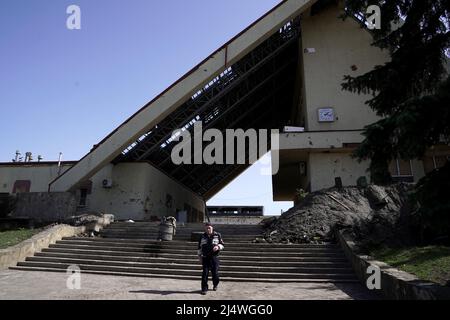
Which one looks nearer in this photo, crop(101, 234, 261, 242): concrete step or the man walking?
the man walking

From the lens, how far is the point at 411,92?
19.6 feet

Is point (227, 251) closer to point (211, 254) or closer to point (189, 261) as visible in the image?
point (189, 261)

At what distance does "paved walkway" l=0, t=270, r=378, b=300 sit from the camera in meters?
6.55

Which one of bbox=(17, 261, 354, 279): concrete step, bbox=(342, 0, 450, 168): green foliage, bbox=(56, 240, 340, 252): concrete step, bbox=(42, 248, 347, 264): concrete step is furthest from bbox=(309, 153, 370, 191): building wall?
bbox=(342, 0, 450, 168): green foliage

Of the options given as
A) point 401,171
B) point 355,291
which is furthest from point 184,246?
point 401,171

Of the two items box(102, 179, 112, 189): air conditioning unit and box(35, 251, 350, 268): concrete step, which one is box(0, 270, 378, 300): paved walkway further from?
box(102, 179, 112, 189): air conditioning unit

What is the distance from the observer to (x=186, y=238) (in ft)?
44.3

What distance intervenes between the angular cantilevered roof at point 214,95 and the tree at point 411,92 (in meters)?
12.0

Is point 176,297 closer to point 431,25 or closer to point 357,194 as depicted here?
point 431,25

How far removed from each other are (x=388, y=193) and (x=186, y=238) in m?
9.07

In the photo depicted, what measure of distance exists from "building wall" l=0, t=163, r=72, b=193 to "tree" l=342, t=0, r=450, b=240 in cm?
2008

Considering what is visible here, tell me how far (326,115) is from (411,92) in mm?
13181

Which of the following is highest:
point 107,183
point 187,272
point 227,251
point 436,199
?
point 107,183
